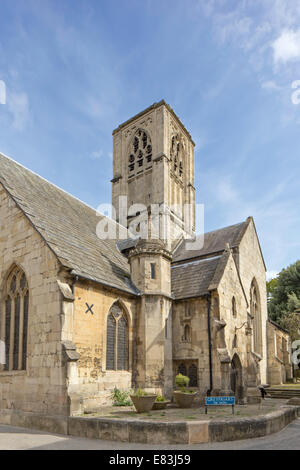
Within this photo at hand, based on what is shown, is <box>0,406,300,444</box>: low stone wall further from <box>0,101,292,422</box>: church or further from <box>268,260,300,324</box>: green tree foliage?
<box>268,260,300,324</box>: green tree foliage

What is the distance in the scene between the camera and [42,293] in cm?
1338

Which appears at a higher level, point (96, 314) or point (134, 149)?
point (134, 149)

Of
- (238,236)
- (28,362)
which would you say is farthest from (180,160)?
(28,362)

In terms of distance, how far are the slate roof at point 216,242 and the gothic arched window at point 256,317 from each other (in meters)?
4.36

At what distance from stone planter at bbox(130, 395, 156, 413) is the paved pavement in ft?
7.69

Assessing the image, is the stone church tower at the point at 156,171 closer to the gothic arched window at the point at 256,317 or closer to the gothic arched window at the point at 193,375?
the gothic arched window at the point at 256,317

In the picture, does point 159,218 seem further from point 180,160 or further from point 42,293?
point 42,293

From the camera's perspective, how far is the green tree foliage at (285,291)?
4119 cm

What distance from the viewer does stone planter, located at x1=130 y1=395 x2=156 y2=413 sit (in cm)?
1227

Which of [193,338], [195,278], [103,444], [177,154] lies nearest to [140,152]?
[177,154]

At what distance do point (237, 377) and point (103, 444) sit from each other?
34.7 ft

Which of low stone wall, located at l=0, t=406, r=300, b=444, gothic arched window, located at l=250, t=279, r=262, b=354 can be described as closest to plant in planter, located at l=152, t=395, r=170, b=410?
low stone wall, located at l=0, t=406, r=300, b=444

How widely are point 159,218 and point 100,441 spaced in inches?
892

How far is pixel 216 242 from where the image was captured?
25.5m
